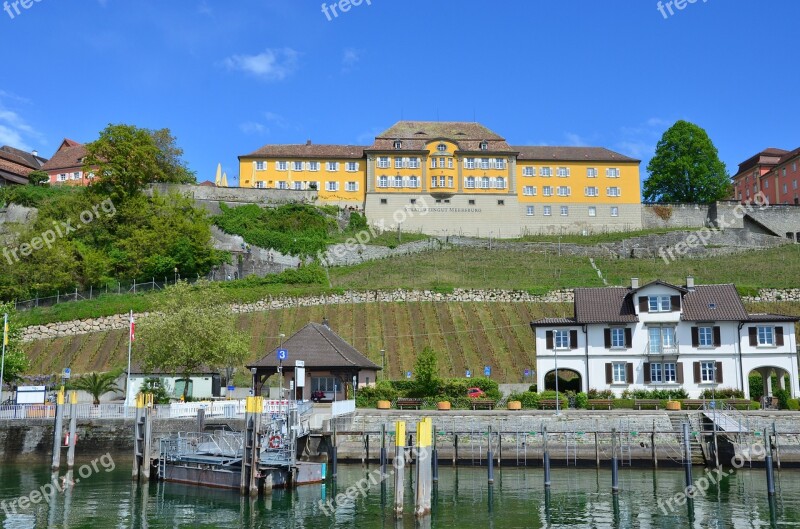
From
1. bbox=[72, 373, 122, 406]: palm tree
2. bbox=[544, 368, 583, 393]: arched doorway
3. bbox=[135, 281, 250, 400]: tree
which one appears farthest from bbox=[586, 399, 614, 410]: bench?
bbox=[72, 373, 122, 406]: palm tree

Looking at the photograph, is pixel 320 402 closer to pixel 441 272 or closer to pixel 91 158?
pixel 441 272

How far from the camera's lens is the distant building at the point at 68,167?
105 m

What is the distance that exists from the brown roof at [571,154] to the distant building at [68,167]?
5867 centimetres

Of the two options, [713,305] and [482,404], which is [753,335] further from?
[482,404]

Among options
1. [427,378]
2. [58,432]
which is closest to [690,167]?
[427,378]

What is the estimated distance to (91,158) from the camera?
86875mm

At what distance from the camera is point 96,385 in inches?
1986

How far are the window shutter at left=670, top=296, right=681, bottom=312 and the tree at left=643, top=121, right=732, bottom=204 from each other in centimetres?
5639

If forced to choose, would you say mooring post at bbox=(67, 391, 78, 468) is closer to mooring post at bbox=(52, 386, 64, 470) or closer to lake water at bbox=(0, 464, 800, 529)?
mooring post at bbox=(52, 386, 64, 470)

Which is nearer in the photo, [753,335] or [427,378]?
[427,378]

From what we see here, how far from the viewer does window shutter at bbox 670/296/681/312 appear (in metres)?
53.4

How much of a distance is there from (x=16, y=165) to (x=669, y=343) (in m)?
97.1

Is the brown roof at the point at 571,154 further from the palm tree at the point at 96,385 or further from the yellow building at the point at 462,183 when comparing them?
the palm tree at the point at 96,385

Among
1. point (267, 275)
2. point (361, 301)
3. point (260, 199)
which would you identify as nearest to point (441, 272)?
point (361, 301)
